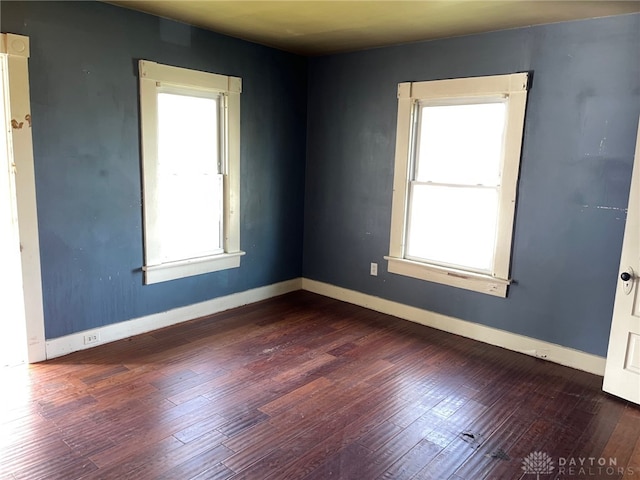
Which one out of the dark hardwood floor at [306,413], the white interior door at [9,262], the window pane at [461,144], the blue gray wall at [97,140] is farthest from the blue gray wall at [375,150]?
the dark hardwood floor at [306,413]

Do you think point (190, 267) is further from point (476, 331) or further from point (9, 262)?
point (476, 331)

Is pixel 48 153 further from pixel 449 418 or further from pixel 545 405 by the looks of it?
pixel 545 405

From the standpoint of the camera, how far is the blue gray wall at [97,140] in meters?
3.14

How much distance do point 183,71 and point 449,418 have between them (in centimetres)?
324

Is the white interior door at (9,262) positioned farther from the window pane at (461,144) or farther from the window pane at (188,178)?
the window pane at (461,144)

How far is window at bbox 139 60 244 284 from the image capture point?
3.73m

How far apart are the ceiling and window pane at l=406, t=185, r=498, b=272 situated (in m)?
1.28

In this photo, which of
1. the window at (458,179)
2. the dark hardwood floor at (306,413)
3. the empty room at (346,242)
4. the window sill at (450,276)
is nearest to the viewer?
the dark hardwood floor at (306,413)

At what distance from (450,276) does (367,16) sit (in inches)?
86.2

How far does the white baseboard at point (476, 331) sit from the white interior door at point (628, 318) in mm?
328

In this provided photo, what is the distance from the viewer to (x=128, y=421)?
8.65 ft

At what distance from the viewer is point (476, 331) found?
13.1 feet

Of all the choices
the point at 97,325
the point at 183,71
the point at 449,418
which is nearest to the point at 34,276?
the point at 97,325

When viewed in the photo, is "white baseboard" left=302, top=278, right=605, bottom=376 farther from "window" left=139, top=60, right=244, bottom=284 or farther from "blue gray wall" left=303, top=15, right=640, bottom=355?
"window" left=139, top=60, right=244, bottom=284
